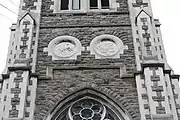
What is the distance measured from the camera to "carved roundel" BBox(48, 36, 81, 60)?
1328 centimetres

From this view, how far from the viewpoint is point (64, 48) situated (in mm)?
13516

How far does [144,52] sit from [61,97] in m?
2.92

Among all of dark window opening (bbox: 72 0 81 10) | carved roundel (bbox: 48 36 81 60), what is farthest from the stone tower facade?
dark window opening (bbox: 72 0 81 10)

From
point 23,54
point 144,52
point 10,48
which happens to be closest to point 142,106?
point 144,52

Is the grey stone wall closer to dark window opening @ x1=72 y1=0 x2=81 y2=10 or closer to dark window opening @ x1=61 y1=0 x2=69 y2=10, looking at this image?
dark window opening @ x1=61 y1=0 x2=69 y2=10

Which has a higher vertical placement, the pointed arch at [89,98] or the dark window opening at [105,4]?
the dark window opening at [105,4]

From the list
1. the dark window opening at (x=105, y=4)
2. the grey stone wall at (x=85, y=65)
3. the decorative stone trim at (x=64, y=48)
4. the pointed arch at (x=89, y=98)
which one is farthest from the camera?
the dark window opening at (x=105, y=4)

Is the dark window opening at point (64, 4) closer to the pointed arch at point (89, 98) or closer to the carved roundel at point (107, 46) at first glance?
the carved roundel at point (107, 46)

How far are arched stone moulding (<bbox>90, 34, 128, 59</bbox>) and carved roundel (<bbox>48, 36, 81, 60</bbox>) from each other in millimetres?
512

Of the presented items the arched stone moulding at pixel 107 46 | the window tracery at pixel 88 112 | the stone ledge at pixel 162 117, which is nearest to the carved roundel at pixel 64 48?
the arched stone moulding at pixel 107 46

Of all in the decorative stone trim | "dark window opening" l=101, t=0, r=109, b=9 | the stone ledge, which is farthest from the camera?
"dark window opening" l=101, t=0, r=109, b=9

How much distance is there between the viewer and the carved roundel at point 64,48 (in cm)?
1328

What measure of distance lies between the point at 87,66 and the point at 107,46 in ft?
3.70

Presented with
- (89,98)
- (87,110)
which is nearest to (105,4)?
(89,98)
